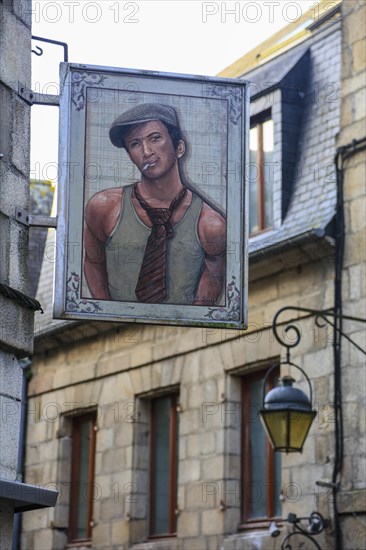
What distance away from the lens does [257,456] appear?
14758 mm

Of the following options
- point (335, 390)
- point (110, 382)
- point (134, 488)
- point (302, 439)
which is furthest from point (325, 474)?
point (110, 382)

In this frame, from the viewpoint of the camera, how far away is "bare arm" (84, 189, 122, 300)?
8406mm

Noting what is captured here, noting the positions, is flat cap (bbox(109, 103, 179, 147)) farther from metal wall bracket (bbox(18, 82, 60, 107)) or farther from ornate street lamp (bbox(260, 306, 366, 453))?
ornate street lamp (bbox(260, 306, 366, 453))

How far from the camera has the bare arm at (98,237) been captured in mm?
8406

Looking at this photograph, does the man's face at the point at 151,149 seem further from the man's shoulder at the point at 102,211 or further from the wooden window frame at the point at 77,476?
the wooden window frame at the point at 77,476

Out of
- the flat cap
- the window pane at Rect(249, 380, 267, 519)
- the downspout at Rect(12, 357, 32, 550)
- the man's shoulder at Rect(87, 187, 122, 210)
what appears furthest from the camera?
the downspout at Rect(12, 357, 32, 550)

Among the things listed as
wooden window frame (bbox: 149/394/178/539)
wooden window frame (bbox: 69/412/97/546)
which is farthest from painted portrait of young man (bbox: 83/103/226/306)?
wooden window frame (bbox: 69/412/97/546)

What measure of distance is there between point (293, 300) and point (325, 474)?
201cm

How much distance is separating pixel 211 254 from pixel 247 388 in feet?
22.0

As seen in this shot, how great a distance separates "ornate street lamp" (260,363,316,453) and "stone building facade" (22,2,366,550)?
1379mm

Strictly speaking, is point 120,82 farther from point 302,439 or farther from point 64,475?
point 64,475

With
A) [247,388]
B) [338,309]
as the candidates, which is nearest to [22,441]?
[247,388]

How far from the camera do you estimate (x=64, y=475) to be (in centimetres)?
1777

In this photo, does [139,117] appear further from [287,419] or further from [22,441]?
[22,441]
